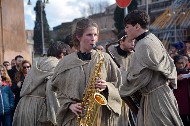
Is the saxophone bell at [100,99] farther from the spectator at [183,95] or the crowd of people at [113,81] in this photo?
the spectator at [183,95]

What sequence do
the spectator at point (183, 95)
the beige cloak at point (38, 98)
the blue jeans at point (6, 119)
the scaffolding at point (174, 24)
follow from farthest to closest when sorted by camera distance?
the scaffolding at point (174, 24) < the blue jeans at point (6, 119) < the spectator at point (183, 95) < the beige cloak at point (38, 98)

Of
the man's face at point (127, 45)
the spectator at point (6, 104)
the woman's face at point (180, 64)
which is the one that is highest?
the man's face at point (127, 45)

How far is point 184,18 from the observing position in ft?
137

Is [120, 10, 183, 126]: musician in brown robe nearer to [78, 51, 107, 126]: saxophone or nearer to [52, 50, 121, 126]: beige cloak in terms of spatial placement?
[52, 50, 121, 126]: beige cloak

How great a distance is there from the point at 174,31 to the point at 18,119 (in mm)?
36160

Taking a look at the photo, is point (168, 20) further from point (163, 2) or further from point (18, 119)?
point (18, 119)

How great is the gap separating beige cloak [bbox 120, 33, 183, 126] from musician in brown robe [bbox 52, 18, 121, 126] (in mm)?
331

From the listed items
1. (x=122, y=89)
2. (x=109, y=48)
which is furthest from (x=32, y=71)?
(x=122, y=89)

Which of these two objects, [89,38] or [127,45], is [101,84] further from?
[127,45]

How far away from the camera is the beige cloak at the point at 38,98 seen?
6898 mm

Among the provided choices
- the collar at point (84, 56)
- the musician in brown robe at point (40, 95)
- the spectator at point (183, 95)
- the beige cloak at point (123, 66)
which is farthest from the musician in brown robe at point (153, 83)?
the spectator at point (183, 95)

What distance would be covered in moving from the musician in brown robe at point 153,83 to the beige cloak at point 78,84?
0.36m

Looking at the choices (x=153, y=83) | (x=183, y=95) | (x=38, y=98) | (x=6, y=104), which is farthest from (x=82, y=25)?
(x=6, y=104)

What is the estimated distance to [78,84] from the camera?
4738 mm
